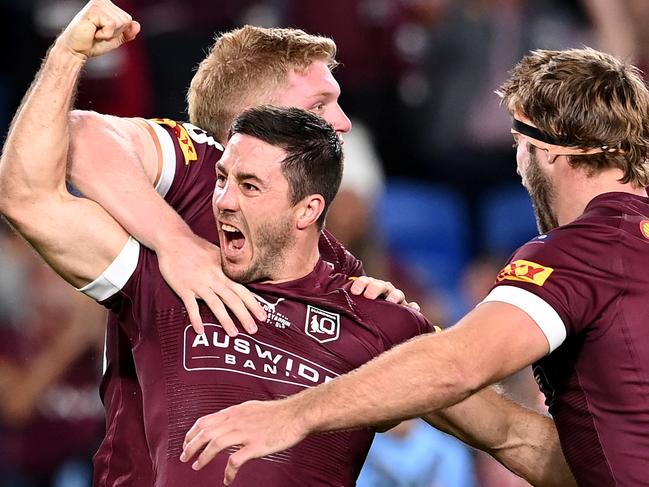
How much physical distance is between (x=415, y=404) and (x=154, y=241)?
0.99m

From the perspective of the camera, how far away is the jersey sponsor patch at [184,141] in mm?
4242

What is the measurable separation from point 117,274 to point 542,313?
1262 millimetres

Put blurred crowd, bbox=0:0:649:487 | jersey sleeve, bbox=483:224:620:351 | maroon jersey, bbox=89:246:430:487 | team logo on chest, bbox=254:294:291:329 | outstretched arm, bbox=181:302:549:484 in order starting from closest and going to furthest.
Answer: outstretched arm, bbox=181:302:549:484 → jersey sleeve, bbox=483:224:620:351 → maroon jersey, bbox=89:246:430:487 → team logo on chest, bbox=254:294:291:329 → blurred crowd, bbox=0:0:649:487

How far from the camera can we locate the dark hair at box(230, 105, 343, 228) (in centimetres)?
393

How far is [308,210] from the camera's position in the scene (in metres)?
3.99

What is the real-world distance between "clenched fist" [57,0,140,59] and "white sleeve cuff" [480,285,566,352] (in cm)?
146

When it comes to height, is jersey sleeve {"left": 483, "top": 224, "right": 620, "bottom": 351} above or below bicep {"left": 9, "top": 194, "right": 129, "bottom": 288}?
above

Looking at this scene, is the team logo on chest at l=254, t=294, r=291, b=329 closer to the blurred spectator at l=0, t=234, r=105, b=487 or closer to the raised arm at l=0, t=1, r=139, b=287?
the raised arm at l=0, t=1, r=139, b=287

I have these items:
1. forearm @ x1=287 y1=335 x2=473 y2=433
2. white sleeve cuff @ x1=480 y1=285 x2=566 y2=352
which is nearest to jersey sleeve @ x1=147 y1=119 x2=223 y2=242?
forearm @ x1=287 y1=335 x2=473 y2=433

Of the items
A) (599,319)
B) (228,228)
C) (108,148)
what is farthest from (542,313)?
(108,148)

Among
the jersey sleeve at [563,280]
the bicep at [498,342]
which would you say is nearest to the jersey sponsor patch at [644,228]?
the jersey sleeve at [563,280]

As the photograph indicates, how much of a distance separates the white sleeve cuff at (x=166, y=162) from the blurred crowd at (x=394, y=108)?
3.18 m

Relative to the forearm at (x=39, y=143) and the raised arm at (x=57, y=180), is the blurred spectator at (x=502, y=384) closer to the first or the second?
the raised arm at (x=57, y=180)

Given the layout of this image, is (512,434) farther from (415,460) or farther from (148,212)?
(415,460)
